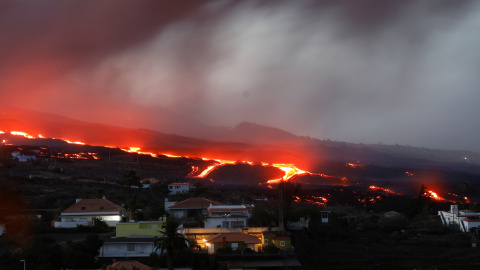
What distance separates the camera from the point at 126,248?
37.0 m

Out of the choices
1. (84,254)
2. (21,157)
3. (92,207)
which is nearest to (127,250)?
(84,254)

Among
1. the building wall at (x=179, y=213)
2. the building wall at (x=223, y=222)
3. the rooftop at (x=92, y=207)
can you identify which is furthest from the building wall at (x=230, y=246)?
the building wall at (x=179, y=213)

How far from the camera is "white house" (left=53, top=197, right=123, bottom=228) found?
154ft

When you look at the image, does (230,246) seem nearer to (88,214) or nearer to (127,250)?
(127,250)

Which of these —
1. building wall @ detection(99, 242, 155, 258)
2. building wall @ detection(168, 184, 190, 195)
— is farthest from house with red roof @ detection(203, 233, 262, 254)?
building wall @ detection(168, 184, 190, 195)

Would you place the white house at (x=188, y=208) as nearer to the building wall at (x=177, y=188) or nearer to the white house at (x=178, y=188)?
the white house at (x=178, y=188)

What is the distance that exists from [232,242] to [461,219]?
900 inches

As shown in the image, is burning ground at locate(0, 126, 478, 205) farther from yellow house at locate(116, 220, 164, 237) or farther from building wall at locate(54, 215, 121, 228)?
yellow house at locate(116, 220, 164, 237)

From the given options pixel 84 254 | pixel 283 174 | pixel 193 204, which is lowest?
pixel 84 254

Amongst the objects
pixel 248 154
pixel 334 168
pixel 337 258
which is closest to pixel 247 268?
pixel 337 258

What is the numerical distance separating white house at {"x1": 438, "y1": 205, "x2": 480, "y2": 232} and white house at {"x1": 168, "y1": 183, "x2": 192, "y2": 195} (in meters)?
30.0

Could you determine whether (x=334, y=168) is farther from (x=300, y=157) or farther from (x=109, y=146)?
(x=109, y=146)

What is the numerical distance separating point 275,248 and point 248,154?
96392 millimetres

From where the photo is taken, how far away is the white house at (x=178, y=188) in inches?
2813
